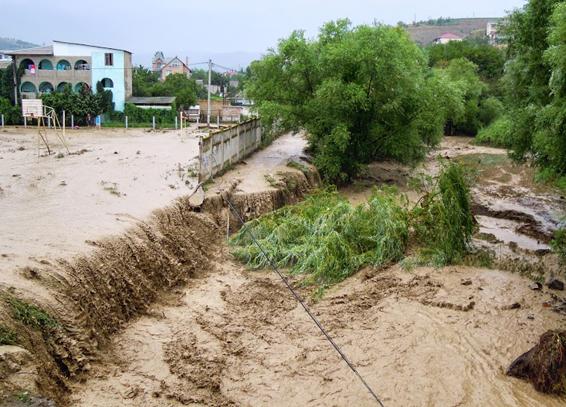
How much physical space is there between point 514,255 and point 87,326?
11171mm

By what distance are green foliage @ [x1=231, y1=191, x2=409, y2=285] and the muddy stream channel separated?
1.48 ft

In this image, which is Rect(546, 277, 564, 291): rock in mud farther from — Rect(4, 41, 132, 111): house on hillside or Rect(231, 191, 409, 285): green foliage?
Rect(4, 41, 132, 111): house on hillside

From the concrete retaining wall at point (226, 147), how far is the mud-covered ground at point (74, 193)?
70cm

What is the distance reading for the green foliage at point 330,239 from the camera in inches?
540

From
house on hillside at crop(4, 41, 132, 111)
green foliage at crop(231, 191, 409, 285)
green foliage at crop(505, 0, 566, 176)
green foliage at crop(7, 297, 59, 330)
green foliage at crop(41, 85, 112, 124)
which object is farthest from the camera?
house on hillside at crop(4, 41, 132, 111)

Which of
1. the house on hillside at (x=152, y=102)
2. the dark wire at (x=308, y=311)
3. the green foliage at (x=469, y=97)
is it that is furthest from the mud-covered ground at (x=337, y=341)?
the house on hillside at (x=152, y=102)

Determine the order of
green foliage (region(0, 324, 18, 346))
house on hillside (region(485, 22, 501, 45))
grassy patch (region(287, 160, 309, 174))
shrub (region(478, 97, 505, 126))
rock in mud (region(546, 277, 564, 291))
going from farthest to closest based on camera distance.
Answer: shrub (region(478, 97, 505, 126))
grassy patch (region(287, 160, 309, 174))
house on hillside (region(485, 22, 501, 45))
rock in mud (region(546, 277, 564, 291))
green foliage (region(0, 324, 18, 346))

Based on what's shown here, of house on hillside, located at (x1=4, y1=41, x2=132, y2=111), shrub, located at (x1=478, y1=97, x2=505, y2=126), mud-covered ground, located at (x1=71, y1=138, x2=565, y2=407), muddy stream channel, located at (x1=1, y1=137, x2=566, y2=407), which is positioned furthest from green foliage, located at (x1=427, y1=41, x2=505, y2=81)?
mud-covered ground, located at (x1=71, y1=138, x2=565, y2=407)

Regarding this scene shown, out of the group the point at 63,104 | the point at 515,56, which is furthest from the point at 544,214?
the point at 63,104

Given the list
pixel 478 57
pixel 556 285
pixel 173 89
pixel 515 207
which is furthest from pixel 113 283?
pixel 478 57

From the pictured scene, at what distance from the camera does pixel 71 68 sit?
53.2 m

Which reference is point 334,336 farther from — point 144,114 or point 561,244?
point 144,114

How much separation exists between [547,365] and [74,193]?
40.3ft

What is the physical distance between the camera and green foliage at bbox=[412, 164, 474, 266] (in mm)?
13781
